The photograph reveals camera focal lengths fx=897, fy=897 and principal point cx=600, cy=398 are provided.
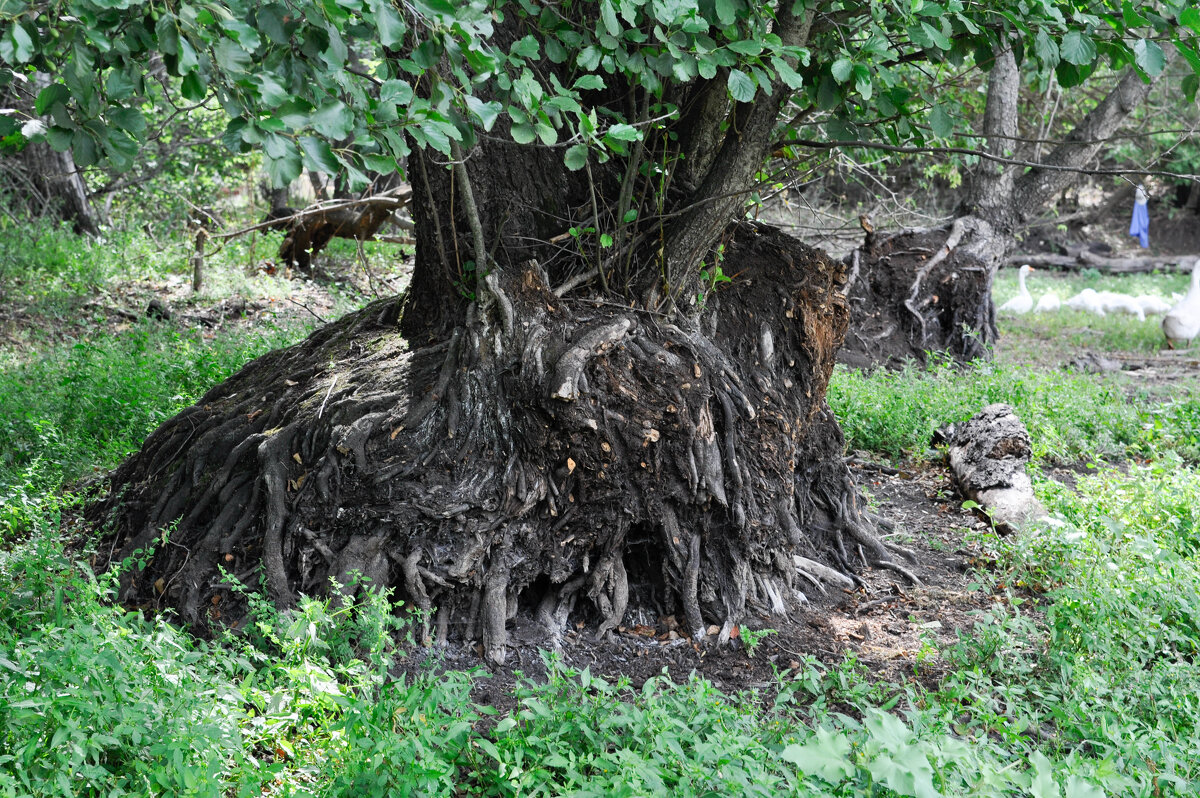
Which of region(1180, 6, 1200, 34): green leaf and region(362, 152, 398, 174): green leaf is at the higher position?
region(1180, 6, 1200, 34): green leaf

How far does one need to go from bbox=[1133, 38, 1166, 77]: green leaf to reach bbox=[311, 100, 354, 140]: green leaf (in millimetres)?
2557

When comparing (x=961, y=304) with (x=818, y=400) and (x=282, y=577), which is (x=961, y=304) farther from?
(x=282, y=577)

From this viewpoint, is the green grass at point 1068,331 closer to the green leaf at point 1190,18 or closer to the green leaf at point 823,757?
the green leaf at point 1190,18

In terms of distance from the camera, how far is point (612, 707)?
287 centimetres

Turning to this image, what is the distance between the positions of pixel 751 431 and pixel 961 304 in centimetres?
670

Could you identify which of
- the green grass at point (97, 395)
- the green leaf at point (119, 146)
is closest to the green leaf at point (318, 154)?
the green leaf at point (119, 146)

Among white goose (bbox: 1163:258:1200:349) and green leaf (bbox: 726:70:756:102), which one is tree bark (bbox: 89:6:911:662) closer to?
green leaf (bbox: 726:70:756:102)

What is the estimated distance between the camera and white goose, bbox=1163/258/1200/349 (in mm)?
10781

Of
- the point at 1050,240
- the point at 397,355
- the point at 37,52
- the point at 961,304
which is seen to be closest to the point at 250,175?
the point at 961,304

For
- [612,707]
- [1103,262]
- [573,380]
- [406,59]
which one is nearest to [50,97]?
[406,59]

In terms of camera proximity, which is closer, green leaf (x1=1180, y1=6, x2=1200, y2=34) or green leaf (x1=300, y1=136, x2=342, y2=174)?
green leaf (x1=300, y1=136, x2=342, y2=174)

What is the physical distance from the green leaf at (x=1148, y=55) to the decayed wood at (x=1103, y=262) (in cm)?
1829

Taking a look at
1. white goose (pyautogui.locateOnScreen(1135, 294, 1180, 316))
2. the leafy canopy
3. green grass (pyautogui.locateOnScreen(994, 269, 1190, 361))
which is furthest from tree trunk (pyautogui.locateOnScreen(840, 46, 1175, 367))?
the leafy canopy

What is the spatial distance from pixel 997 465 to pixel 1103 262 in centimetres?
1756
